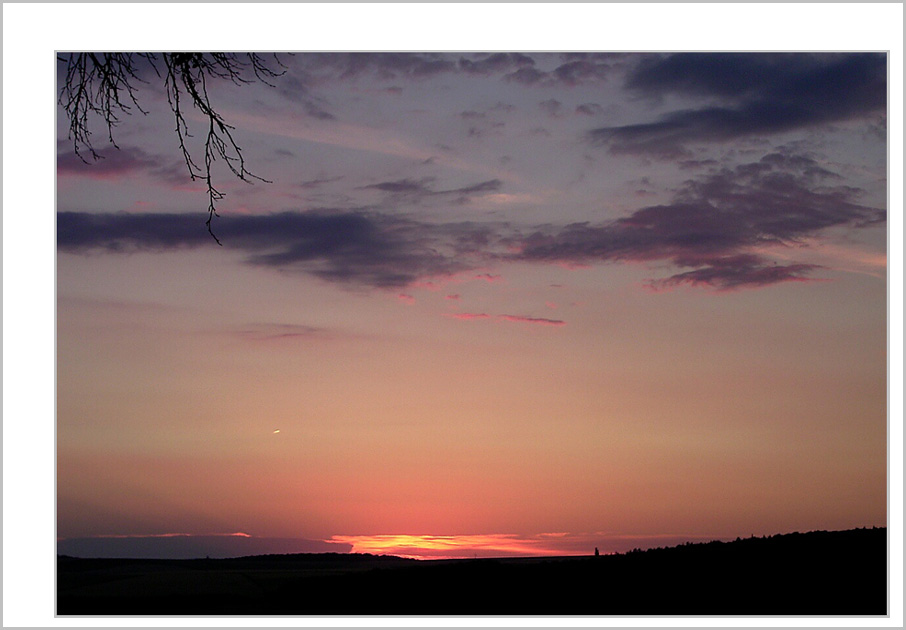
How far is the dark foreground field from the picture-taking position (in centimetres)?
737

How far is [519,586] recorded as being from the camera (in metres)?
7.69

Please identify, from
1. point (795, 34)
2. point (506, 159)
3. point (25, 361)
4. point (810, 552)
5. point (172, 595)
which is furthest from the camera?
point (506, 159)

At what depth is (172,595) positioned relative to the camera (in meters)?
7.61

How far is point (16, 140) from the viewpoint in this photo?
6910 millimetres

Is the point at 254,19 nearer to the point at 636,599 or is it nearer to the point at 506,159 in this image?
the point at 506,159

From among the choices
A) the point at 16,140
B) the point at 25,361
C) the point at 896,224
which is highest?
the point at 16,140

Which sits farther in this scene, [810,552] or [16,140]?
[810,552]

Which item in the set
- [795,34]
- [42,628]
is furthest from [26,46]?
[795,34]

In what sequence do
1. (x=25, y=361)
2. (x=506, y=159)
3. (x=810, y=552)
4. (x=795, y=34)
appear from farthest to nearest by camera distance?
(x=506, y=159), (x=810, y=552), (x=795, y=34), (x=25, y=361)

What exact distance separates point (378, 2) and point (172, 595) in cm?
495

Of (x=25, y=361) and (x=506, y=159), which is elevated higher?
(x=506, y=159)

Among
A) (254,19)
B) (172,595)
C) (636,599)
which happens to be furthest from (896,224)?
(172,595)

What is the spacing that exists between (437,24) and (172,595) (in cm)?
497

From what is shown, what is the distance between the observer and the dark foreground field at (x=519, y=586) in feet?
24.2
